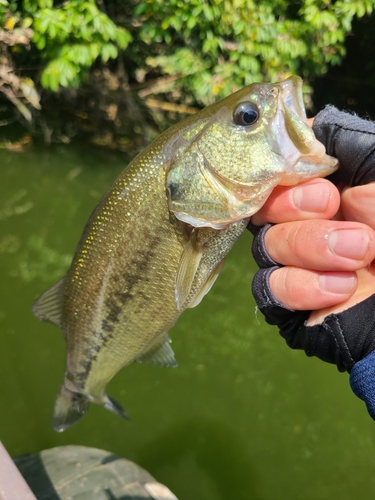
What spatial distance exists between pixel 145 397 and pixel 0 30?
5023 millimetres

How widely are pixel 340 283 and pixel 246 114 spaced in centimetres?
67

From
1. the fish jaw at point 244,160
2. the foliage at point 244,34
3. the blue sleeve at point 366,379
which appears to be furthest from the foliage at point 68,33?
the blue sleeve at point 366,379

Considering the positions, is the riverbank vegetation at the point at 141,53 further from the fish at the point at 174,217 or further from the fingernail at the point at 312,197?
the fingernail at the point at 312,197

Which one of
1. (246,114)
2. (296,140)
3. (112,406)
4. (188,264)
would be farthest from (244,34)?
(112,406)

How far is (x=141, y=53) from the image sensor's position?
255 inches

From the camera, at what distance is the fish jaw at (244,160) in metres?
1.26

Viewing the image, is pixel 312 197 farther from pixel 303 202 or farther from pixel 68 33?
pixel 68 33

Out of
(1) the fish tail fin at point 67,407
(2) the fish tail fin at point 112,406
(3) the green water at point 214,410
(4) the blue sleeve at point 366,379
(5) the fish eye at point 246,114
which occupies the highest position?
(5) the fish eye at point 246,114

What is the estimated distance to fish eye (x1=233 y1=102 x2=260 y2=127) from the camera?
1.32 metres

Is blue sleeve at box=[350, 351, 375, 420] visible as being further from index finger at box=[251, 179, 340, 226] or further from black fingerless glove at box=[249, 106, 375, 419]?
index finger at box=[251, 179, 340, 226]

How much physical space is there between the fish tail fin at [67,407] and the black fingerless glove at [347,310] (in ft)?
3.82

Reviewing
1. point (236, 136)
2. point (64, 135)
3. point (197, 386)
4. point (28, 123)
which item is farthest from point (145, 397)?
point (28, 123)

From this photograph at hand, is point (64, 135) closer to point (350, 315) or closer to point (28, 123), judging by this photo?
point (28, 123)

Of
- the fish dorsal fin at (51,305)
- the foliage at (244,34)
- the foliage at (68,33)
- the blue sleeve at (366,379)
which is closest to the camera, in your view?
the blue sleeve at (366,379)
